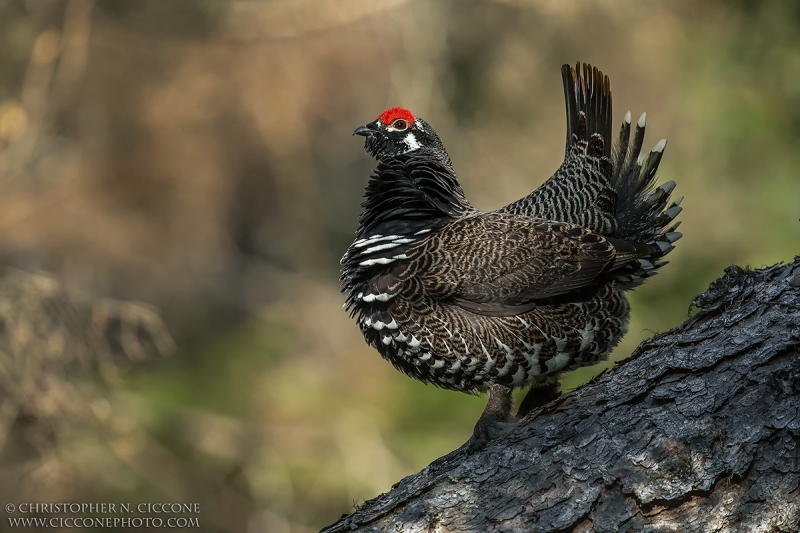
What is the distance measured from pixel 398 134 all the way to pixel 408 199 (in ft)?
2.36

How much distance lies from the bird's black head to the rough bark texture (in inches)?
84.8

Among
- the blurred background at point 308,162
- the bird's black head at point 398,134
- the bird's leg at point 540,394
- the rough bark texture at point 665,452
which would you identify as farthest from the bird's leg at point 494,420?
the blurred background at point 308,162

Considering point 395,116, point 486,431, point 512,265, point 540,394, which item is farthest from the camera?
point 395,116

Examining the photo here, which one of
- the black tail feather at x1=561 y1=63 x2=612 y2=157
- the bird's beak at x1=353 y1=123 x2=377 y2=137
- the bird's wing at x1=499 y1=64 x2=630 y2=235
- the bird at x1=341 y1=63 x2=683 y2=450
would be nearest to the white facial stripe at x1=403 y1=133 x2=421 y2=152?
the bird at x1=341 y1=63 x2=683 y2=450

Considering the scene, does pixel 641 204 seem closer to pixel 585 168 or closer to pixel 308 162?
pixel 585 168

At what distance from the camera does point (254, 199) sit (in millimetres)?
11625

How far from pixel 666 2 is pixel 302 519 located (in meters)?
8.92

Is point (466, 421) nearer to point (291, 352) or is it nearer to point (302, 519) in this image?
point (302, 519)

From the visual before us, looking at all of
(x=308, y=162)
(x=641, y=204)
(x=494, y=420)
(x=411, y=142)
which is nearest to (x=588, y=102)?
(x=641, y=204)

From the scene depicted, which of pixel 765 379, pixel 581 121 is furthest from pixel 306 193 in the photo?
pixel 765 379

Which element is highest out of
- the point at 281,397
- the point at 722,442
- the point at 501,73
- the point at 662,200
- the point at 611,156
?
the point at 501,73

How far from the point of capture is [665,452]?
2.97 m

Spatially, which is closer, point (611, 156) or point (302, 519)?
point (611, 156)

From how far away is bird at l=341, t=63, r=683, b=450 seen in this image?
3957mm
